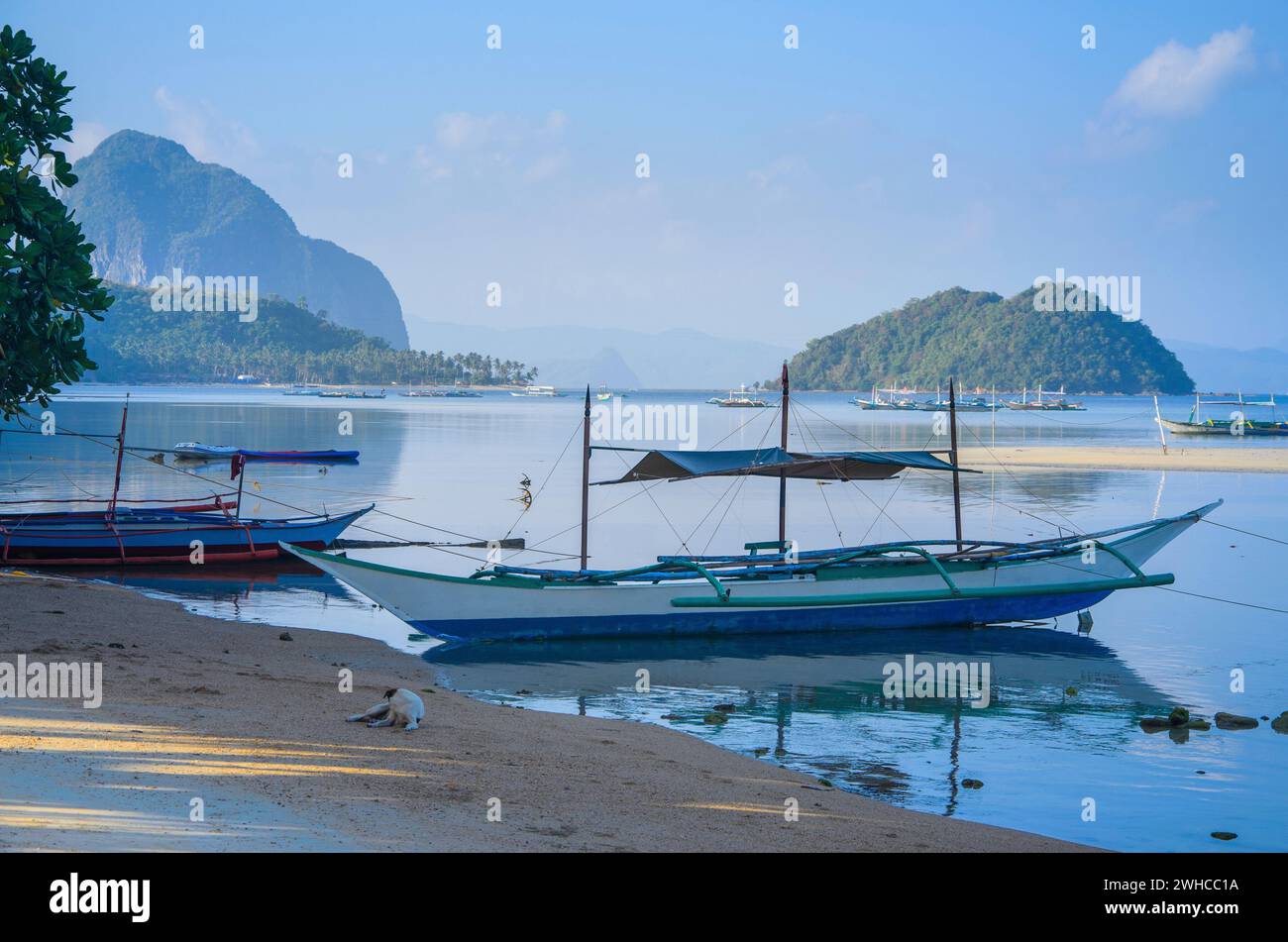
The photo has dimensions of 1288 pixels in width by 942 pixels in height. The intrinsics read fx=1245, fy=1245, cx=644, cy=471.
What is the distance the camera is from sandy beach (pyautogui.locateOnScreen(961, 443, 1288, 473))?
2803 inches

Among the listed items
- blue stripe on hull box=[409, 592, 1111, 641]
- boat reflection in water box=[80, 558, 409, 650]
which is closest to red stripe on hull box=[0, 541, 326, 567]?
boat reflection in water box=[80, 558, 409, 650]

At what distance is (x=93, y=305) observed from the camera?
1834cm

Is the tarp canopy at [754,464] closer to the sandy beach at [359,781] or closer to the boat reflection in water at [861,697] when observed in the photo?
the boat reflection in water at [861,697]

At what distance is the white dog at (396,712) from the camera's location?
12602 millimetres

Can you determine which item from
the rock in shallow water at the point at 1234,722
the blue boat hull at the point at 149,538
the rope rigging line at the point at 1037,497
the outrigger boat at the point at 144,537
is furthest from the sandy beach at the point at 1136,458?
the rock in shallow water at the point at 1234,722

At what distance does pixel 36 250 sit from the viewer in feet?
56.9

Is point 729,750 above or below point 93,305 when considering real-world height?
below

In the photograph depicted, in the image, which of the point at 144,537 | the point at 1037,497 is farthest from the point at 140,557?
the point at 1037,497

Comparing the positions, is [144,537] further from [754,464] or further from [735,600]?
[735,600]

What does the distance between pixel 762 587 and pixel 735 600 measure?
21.8 inches

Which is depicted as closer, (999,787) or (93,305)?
(999,787)
